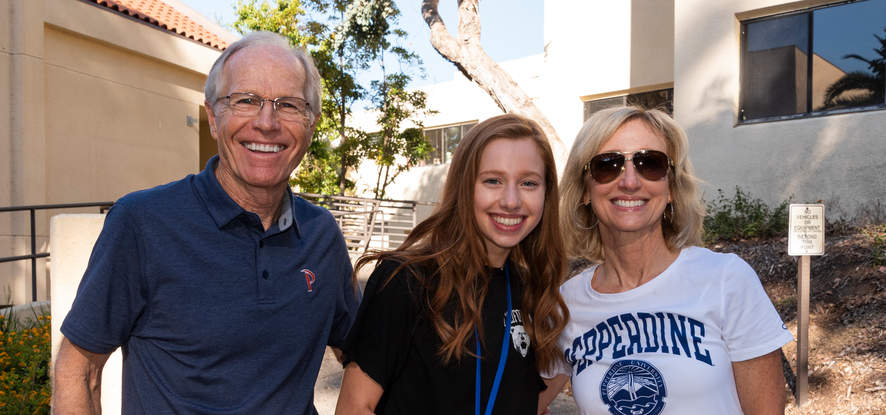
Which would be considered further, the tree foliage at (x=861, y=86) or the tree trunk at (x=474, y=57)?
the tree trunk at (x=474, y=57)

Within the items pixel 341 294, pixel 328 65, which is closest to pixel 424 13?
pixel 328 65

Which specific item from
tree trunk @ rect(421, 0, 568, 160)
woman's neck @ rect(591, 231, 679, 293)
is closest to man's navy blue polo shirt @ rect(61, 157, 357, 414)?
woman's neck @ rect(591, 231, 679, 293)

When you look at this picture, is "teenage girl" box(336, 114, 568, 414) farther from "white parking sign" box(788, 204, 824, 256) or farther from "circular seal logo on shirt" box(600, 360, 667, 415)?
"white parking sign" box(788, 204, 824, 256)

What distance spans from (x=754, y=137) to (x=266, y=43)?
10334mm

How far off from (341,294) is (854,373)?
194 inches

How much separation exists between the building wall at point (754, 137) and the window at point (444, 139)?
1184 cm

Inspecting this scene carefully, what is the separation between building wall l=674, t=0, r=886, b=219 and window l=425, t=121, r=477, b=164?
A: 11841mm

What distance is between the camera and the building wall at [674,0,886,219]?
31.3 feet

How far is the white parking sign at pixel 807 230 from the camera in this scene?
5.27 meters

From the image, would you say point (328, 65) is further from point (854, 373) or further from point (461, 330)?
point (461, 330)

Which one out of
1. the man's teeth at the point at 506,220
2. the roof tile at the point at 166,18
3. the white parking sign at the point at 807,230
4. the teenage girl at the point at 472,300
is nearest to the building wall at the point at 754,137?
the white parking sign at the point at 807,230

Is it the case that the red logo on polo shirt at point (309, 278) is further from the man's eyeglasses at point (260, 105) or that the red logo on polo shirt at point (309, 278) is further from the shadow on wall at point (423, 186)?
the shadow on wall at point (423, 186)

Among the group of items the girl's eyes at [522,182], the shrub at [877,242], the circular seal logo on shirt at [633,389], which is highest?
the girl's eyes at [522,182]

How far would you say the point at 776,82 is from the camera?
34.8 ft
